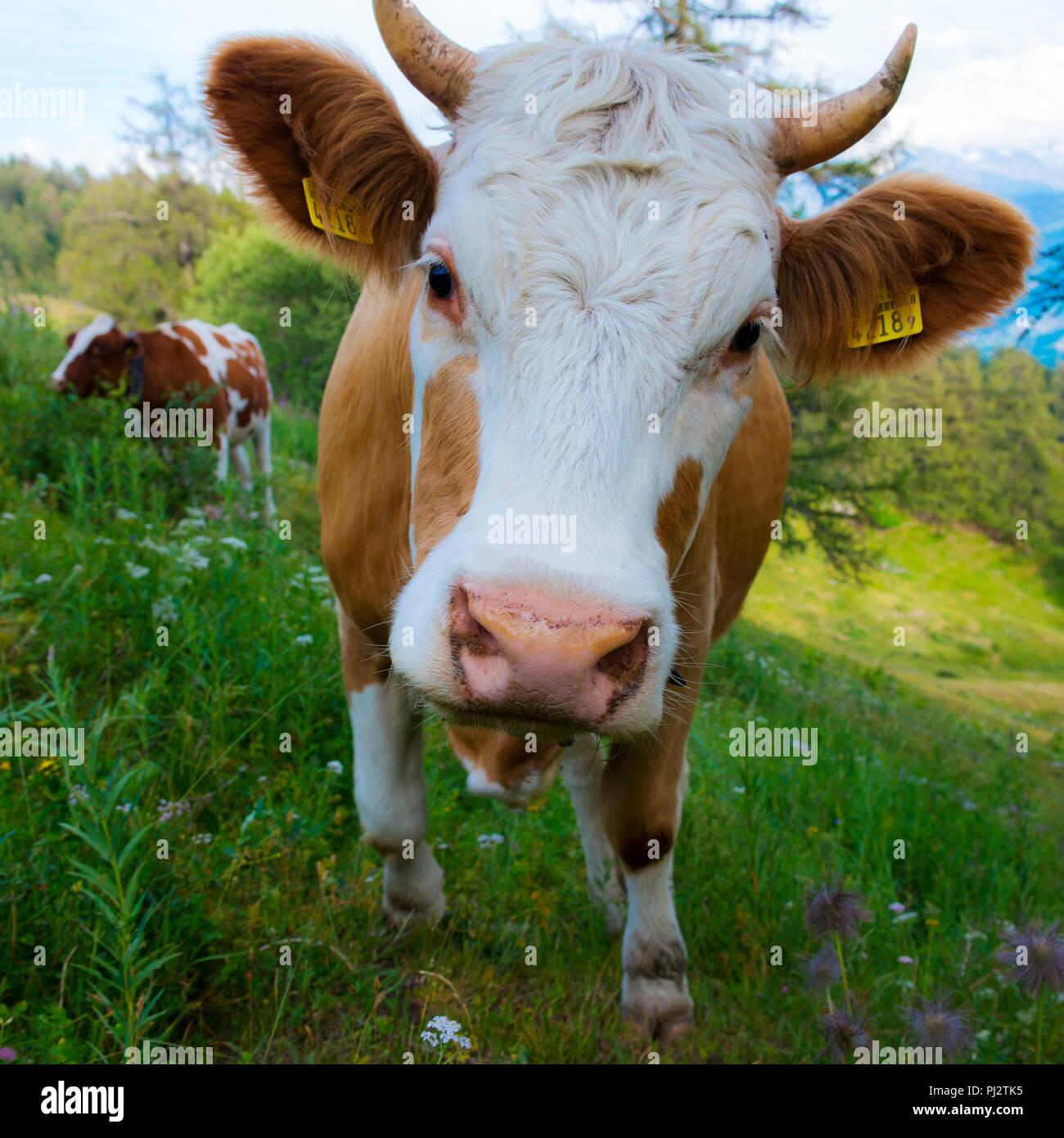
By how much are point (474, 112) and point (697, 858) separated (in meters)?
2.98

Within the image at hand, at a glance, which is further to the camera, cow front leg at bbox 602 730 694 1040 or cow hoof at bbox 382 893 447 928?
cow hoof at bbox 382 893 447 928

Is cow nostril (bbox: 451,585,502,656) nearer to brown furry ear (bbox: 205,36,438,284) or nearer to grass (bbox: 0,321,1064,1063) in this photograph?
grass (bbox: 0,321,1064,1063)

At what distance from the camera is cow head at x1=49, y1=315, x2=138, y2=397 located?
7.48m

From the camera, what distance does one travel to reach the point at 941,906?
4.33 meters

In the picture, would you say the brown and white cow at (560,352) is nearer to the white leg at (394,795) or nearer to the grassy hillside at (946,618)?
the white leg at (394,795)

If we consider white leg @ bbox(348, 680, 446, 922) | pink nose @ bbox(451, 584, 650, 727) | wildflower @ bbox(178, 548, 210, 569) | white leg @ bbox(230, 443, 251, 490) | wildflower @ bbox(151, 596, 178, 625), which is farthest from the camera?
white leg @ bbox(230, 443, 251, 490)

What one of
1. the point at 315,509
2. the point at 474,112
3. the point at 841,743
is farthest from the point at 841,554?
the point at 474,112

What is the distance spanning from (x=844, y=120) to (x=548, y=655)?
1718 mm

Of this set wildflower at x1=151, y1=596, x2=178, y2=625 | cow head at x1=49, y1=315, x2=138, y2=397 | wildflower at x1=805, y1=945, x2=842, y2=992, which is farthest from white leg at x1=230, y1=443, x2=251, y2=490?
wildflower at x1=805, y1=945, x2=842, y2=992

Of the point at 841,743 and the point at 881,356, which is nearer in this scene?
the point at 881,356

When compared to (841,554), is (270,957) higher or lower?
higher

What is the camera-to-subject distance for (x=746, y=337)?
206 cm

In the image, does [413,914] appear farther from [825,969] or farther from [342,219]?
[342,219]

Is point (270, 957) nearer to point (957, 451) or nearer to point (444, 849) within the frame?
point (444, 849)
